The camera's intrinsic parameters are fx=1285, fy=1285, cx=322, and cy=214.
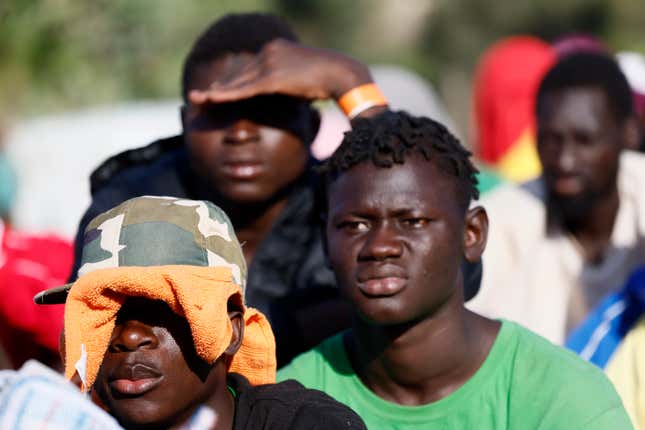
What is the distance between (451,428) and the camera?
10.7 ft

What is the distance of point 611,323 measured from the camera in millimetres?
4277

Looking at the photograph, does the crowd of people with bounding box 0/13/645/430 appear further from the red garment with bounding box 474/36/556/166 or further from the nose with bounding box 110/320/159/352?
the red garment with bounding box 474/36/556/166

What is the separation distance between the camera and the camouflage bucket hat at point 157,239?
9.29 ft

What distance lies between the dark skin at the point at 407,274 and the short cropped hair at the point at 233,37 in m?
0.92

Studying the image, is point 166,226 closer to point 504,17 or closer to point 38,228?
point 38,228

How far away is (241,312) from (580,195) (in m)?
2.58

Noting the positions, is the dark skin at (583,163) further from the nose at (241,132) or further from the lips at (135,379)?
the lips at (135,379)

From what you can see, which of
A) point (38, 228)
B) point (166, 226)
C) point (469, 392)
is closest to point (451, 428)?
point (469, 392)

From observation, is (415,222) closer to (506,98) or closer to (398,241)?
(398,241)

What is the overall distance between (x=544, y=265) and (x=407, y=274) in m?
2.15

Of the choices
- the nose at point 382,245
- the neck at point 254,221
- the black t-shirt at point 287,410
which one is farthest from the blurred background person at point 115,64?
the black t-shirt at point 287,410

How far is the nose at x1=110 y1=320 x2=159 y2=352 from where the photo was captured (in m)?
2.84

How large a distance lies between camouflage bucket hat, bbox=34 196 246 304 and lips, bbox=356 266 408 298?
1.28 ft

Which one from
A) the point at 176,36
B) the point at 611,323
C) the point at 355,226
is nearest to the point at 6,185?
the point at 176,36
